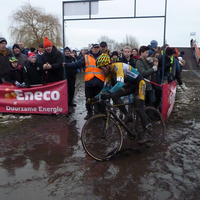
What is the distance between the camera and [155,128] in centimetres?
546

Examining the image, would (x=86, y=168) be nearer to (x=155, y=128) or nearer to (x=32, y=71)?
(x=155, y=128)

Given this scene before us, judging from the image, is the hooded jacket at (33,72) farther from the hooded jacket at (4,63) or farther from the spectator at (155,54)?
the spectator at (155,54)

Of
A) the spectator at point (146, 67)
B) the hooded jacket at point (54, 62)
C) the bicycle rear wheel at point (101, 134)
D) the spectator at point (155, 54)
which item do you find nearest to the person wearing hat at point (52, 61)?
the hooded jacket at point (54, 62)

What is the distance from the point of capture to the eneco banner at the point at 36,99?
25.5 feet

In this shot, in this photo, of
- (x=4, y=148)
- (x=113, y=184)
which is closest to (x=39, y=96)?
(x=4, y=148)

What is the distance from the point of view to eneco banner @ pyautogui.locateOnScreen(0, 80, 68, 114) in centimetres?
776

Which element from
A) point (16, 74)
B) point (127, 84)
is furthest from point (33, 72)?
point (127, 84)

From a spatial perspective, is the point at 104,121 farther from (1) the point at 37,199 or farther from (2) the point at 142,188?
(1) the point at 37,199

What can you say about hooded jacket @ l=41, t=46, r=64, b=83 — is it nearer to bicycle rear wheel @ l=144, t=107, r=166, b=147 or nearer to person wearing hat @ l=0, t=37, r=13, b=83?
person wearing hat @ l=0, t=37, r=13, b=83

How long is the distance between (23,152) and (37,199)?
5.98ft

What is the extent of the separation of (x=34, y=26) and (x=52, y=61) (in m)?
31.0

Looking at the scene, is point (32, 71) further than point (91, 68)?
Yes

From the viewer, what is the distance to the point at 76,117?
7.67m

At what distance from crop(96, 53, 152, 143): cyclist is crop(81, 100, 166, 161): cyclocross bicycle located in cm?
13
